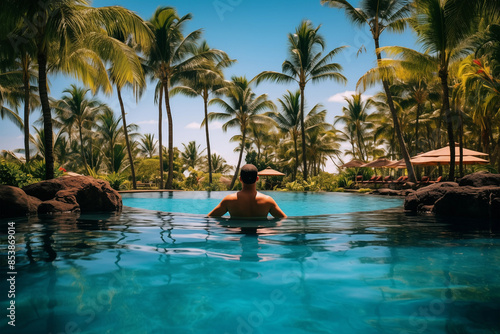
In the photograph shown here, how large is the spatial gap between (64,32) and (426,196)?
11410 mm

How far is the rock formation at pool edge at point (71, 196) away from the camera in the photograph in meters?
7.43

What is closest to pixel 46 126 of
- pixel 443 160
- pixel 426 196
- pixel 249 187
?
pixel 249 187

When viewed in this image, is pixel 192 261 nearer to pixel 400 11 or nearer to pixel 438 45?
pixel 438 45

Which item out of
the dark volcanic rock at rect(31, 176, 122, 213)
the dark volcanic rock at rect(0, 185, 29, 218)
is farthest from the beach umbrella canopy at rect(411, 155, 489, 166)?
the dark volcanic rock at rect(0, 185, 29, 218)

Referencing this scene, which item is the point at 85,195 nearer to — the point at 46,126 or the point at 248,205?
the point at 46,126

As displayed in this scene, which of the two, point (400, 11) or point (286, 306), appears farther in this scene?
point (400, 11)

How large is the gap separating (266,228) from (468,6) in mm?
13094

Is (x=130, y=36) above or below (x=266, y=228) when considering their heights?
above

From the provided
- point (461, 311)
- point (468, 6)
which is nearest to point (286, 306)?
point (461, 311)

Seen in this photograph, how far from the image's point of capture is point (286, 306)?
2.21 m

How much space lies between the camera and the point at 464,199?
7039 millimetres

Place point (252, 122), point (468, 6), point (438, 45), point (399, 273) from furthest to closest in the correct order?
1. point (252, 122)
2. point (438, 45)
3. point (468, 6)
4. point (399, 273)

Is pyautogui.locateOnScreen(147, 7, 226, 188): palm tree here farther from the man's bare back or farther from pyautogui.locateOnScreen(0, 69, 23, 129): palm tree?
the man's bare back

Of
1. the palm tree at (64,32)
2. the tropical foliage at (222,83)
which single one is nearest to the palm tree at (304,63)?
the tropical foliage at (222,83)
